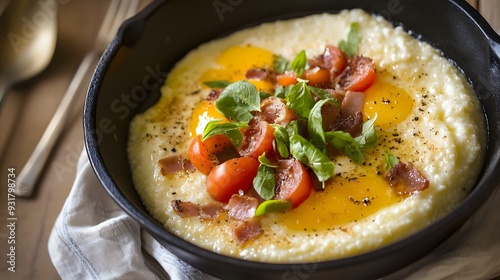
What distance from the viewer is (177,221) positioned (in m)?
3.78

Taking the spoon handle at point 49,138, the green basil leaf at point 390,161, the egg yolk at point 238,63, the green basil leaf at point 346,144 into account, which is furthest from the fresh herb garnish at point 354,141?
the spoon handle at point 49,138

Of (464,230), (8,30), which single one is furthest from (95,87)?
(464,230)

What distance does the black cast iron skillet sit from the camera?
323 cm

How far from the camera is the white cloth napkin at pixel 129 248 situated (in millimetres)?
3559

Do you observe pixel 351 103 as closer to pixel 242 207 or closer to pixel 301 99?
pixel 301 99

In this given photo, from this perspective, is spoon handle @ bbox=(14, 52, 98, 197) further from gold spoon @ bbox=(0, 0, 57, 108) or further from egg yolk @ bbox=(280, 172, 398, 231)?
egg yolk @ bbox=(280, 172, 398, 231)

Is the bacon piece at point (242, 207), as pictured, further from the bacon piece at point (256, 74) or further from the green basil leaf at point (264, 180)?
the bacon piece at point (256, 74)

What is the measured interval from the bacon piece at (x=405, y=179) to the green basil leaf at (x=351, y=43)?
109 cm

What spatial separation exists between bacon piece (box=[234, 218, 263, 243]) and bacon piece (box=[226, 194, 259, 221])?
48 mm

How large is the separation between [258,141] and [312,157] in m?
0.37

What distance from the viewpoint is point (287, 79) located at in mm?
4383


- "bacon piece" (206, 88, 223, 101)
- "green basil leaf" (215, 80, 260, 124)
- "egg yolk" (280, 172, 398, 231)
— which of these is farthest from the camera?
"bacon piece" (206, 88, 223, 101)

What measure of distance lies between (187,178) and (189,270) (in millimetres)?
561

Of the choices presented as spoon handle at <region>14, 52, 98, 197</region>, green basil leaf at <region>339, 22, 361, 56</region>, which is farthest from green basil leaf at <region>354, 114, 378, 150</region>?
spoon handle at <region>14, 52, 98, 197</region>
